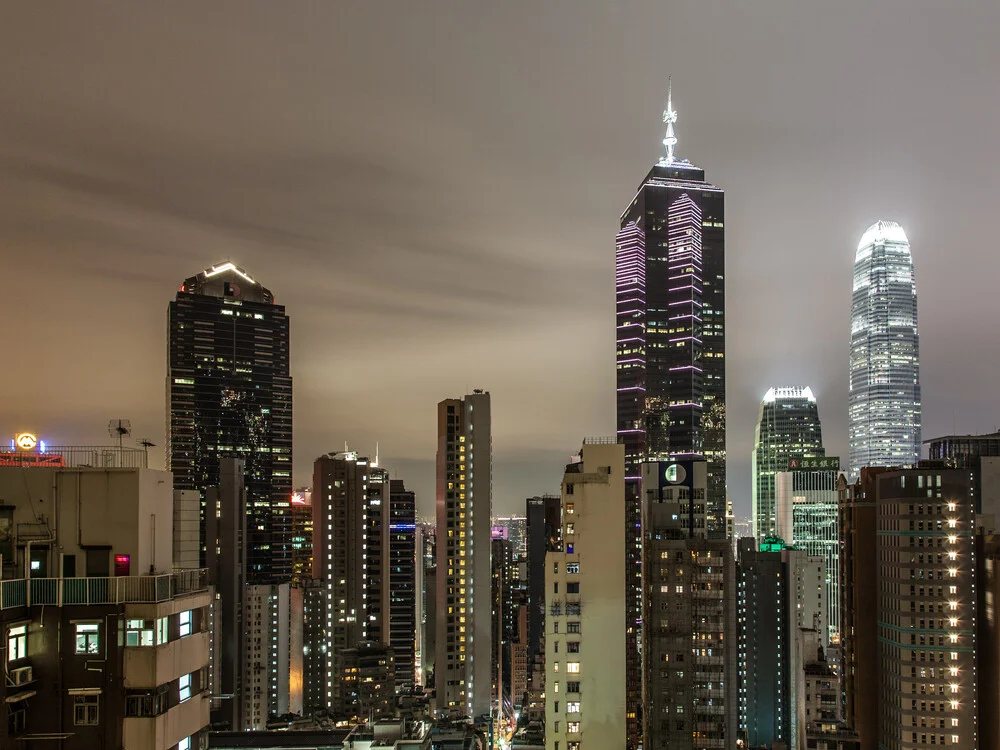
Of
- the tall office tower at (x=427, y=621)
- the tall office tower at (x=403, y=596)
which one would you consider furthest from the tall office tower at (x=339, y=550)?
the tall office tower at (x=427, y=621)

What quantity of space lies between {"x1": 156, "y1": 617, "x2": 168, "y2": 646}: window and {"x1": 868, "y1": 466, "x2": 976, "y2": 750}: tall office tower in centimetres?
5750

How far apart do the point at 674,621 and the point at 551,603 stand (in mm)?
8122

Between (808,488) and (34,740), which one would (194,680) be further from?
(808,488)

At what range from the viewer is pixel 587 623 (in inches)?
1610

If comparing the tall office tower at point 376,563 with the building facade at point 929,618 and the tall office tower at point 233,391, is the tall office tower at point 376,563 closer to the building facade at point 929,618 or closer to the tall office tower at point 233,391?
the tall office tower at point 233,391

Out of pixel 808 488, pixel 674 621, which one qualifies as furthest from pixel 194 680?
pixel 808 488

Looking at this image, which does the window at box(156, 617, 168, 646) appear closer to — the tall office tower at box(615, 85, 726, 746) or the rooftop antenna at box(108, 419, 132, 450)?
the rooftop antenna at box(108, 419, 132, 450)

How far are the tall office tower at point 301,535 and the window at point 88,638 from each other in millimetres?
126331

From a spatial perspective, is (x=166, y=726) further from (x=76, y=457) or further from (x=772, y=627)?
(x=772, y=627)

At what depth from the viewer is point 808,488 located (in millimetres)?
194250

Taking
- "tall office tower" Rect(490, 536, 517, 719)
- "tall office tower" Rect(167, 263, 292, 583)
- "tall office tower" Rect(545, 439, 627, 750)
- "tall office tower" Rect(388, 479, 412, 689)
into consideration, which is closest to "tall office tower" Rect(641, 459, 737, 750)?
"tall office tower" Rect(545, 439, 627, 750)

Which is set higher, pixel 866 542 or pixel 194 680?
pixel 194 680

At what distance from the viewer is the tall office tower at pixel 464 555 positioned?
287ft

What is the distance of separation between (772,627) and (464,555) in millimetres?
40228
